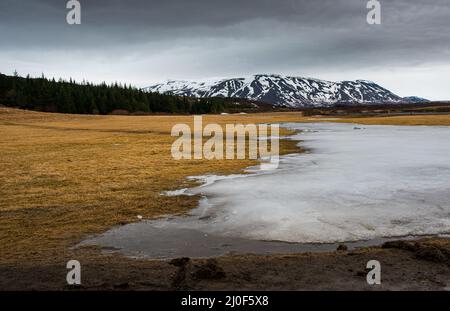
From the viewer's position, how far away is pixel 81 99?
454ft

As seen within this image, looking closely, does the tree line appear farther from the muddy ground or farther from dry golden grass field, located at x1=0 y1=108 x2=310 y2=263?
the muddy ground

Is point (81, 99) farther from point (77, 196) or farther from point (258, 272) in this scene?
point (258, 272)

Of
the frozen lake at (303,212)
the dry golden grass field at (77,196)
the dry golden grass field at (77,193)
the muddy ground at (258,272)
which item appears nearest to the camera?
the muddy ground at (258,272)

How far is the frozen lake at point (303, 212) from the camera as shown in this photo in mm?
11453

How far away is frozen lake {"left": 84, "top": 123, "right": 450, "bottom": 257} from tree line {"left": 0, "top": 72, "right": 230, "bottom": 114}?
126 meters

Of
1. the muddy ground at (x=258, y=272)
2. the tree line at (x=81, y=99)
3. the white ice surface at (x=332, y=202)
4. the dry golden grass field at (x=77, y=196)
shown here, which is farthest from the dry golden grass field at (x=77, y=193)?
the tree line at (x=81, y=99)

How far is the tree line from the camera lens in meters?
134

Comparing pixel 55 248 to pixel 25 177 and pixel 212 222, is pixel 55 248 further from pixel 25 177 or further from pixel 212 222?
pixel 25 177

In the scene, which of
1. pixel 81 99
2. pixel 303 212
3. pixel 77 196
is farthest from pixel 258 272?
pixel 81 99

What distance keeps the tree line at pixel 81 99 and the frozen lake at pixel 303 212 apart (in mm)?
125797

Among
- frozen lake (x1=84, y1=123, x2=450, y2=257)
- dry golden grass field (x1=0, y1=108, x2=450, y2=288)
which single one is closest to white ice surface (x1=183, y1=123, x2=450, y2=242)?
frozen lake (x1=84, y1=123, x2=450, y2=257)

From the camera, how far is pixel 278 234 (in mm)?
11836

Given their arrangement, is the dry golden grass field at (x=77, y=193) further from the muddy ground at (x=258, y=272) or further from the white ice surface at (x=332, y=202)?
the white ice surface at (x=332, y=202)
